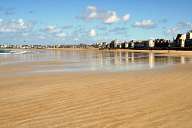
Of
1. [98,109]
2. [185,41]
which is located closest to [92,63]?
[98,109]

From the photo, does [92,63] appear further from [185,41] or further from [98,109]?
[185,41]

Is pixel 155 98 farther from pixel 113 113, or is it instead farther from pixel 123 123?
pixel 123 123

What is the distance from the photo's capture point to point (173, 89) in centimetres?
1160

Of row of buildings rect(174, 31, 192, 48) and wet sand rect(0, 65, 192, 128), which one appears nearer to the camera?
wet sand rect(0, 65, 192, 128)

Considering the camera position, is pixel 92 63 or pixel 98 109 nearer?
pixel 98 109

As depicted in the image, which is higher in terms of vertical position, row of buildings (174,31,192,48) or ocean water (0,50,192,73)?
row of buildings (174,31,192,48)

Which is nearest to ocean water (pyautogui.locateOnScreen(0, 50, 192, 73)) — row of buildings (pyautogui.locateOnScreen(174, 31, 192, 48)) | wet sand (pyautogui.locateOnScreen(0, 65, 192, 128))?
wet sand (pyautogui.locateOnScreen(0, 65, 192, 128))

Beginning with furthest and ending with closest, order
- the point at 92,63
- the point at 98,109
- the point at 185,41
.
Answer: the point at 185,41
the point at 92,63
the point at 98,109

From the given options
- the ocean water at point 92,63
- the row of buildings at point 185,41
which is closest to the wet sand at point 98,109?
the ocean water at point 92,63

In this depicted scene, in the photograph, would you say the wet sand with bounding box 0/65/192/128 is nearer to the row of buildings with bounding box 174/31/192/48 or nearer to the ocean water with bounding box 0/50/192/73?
the ocean water with bounding box 0/50/192/73

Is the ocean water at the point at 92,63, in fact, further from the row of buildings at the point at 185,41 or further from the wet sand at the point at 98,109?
the row of buildings at the point at 185,41

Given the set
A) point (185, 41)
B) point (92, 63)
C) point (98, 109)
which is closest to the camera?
Result: point (98, 109)

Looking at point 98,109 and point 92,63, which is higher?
point 98,109

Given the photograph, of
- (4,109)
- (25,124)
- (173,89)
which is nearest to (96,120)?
(25,124)
